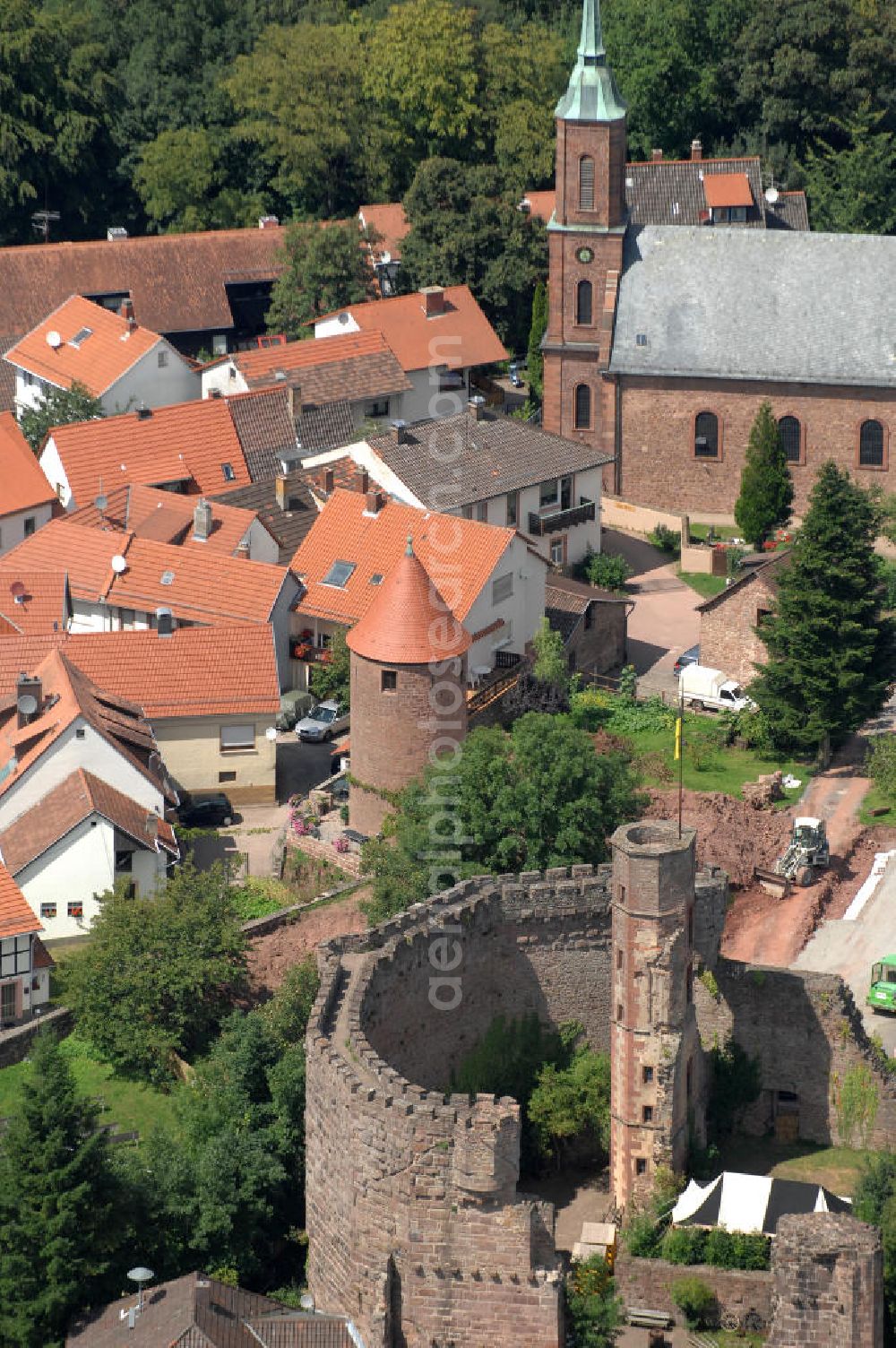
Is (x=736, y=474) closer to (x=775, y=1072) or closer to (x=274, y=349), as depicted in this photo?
(x=274, y=349)

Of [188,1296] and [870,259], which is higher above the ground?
[870,259]

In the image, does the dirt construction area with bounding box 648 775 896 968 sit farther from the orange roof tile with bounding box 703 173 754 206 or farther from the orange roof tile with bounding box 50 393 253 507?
the orange roof tile with bounding box 703 173 754 206

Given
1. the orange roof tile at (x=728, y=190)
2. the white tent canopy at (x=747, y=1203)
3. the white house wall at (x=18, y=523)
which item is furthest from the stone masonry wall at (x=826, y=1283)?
the orange roof tile at (x=728, y=190)

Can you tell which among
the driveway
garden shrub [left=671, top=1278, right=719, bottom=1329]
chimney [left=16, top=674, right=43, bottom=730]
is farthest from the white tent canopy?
the driveway

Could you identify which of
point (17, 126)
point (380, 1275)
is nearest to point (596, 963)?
point (380, 1275)

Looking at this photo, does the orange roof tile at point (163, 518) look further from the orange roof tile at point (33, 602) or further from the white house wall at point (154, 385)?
the white house wall at point (154, 385)

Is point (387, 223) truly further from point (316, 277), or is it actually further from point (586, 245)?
point (586, 245)

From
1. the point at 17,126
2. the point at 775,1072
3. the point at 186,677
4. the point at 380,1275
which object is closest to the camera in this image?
the point at 380,1275

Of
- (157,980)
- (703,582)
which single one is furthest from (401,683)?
(703,582)
